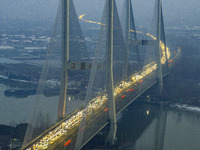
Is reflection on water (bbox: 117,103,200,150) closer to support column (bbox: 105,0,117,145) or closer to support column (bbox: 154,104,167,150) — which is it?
support column (bbox: 154,104,167,150)

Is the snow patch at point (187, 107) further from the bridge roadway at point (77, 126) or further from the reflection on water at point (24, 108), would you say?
the reflection on water at point (24, 108)

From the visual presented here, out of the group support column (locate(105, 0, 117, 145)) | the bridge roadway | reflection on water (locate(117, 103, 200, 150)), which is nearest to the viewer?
the bridge roadway

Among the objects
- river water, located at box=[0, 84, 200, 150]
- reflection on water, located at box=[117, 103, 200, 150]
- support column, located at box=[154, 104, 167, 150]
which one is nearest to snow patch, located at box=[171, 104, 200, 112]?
river water, located at box=[0, 84, 200, 150]

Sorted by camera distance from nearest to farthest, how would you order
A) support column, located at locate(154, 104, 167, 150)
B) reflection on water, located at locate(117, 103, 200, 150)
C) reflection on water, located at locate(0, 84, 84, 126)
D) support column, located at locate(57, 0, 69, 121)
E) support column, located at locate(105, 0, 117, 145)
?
support column, located at locate(57, 0, 69, 121)
support column, located at locate(105, 0, 117, 145)
reflection on water, located at locate(117, 103, 200, 150)
support column, located at locate(154, 104, 167, 150)
reflection on water, located at locate(0, 84, 84, 126)

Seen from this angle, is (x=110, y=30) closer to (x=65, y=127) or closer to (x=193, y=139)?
(x=65, y=127)

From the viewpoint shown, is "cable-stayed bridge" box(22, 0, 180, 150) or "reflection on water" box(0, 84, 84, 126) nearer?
"cable-stayed bridge" box(22, 0, 180, 150)

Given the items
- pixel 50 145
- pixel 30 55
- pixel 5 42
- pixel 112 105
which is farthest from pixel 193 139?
pixel 5 42

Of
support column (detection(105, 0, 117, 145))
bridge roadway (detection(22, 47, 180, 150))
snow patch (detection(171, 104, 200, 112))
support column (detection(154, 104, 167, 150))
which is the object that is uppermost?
support column (detection(105, 0, 117, 145))

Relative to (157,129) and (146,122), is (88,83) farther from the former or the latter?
(146,122)

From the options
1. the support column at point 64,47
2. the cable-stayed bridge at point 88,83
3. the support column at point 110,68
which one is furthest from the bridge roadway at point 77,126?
the support column at point 64,47
